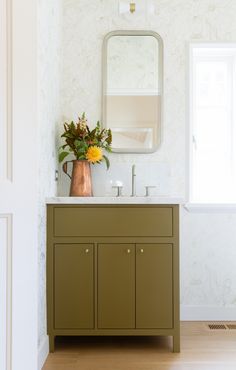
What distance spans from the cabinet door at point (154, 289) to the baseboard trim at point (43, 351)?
53cm

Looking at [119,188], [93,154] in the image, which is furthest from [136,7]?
[119,188]

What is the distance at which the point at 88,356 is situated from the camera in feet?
7.60

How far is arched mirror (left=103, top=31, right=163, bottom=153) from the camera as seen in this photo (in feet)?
9.72

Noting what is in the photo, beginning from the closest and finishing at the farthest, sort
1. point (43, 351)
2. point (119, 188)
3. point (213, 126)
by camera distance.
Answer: point (43, 351)
point (119, 188)
point (213, 126)

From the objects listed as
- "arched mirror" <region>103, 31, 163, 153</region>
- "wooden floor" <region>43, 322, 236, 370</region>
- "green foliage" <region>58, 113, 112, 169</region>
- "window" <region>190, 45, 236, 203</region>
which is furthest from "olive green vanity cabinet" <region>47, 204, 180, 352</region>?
"window" <region>190, 45, 236, 203</region>

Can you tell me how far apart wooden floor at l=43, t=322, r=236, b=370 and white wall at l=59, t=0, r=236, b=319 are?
1.36ft

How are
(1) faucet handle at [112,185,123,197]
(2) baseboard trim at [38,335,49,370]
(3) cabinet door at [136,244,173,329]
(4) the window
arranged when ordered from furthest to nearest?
(4) the window, (1) faucet handle at [112,185,123,197], (3) cabinet door at [136,244,173,329], (2) baseboard trim at [38,335,49,370]

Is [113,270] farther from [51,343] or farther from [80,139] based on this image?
[80,139]

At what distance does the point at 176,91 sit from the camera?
2994 mm

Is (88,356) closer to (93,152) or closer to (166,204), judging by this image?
(166,204)

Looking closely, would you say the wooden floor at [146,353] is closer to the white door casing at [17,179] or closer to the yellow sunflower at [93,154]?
the white door casing at [17,179]

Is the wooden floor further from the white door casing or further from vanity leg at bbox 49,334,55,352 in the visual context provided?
the white door casing

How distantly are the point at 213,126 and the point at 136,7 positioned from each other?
1055 millimetres

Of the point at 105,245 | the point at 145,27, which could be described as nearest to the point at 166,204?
the point at 105,245
